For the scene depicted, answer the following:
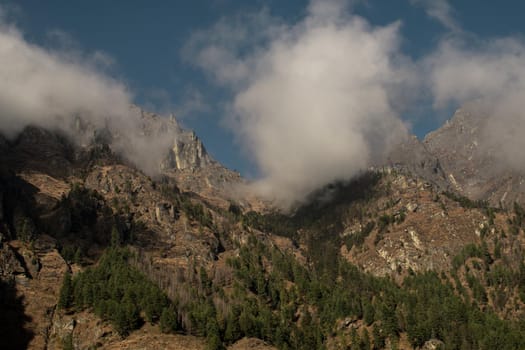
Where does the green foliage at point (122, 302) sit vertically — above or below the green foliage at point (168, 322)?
Answer: above

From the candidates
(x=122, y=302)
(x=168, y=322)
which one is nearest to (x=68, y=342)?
(x=122, y=302)

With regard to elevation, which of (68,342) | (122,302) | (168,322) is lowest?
(68,342)

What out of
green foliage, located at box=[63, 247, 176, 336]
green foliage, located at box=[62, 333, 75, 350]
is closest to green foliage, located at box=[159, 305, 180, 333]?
green foliage, located at box=[63, 247, 176, 336]

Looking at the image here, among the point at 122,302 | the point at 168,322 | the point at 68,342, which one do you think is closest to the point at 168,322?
the point at 168,322

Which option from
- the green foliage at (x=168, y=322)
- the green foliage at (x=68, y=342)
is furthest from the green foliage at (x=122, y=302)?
the green foliage at (x=68, y=342)

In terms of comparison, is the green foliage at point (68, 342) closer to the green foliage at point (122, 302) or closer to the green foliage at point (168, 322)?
the green foliage at point (122, 302)

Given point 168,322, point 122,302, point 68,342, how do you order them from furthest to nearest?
point 122,302 < point 168,322 < point 68,342

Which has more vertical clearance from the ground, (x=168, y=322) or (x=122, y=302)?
(x=122, y=302)

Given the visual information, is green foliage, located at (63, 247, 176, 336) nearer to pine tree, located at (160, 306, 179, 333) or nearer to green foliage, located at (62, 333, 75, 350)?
pine tree, located at (160, 306, 179, 333)

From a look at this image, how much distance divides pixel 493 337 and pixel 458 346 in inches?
559

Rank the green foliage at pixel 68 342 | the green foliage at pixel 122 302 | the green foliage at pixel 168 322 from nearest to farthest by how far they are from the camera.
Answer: the green foliage at pixel 68 342 → the green foliage at pixel 122 302 → the green foliage at pixel 168 322

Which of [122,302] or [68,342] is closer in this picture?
[68,342]

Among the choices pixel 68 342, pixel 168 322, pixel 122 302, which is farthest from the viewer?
pixel 122 302

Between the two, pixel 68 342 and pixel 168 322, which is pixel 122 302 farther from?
pixel 68 342
